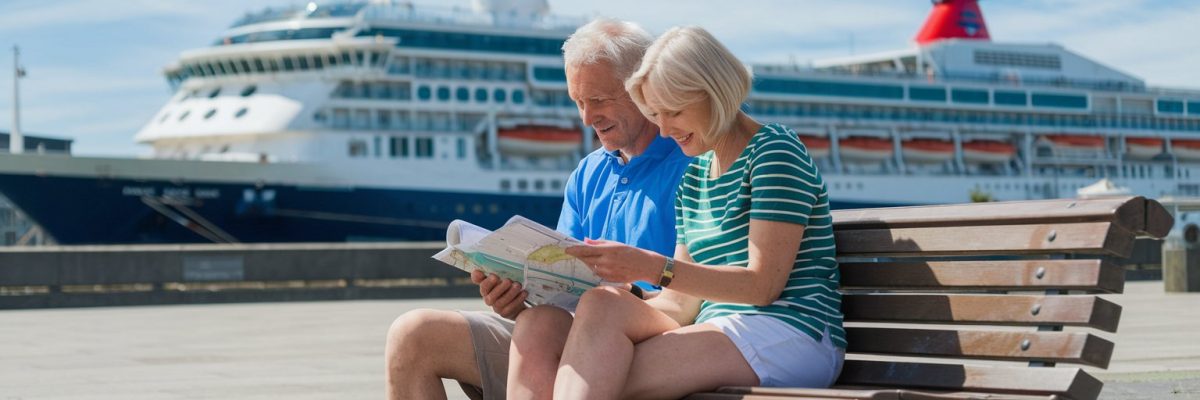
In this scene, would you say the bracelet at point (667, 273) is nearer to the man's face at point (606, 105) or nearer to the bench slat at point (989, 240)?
the bench slat at point (989, 240)

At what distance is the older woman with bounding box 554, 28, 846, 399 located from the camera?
2717 mm

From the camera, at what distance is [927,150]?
40.3 m

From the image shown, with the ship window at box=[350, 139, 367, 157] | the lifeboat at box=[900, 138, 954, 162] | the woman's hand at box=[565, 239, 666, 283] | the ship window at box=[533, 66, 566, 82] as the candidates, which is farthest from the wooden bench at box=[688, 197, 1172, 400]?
the lifeboat at box=[900, 138, 954, 162]

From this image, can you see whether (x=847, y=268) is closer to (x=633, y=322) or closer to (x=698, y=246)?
(x=698, y=246)

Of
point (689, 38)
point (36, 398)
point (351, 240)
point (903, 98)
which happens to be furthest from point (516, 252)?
point (903, 98)

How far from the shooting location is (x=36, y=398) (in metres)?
5.27

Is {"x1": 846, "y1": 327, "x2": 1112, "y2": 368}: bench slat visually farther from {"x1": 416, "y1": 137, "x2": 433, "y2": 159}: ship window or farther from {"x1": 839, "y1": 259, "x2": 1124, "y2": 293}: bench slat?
{"x1": 416, "y1": 137, "x2": 433, "y2": 159}: ship window

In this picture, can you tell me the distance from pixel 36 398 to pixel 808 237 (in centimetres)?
338

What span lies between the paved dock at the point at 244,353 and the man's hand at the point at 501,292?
207 centimetres

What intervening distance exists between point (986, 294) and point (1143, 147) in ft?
147

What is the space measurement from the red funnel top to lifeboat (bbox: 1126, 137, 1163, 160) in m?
5.20

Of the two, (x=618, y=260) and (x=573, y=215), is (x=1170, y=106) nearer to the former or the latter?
(x=573, y=215)

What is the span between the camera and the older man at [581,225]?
3006 mm

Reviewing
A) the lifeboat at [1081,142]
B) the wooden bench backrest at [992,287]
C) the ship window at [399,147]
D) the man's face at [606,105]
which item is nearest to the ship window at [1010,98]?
the lifeboat at [1081,142]
